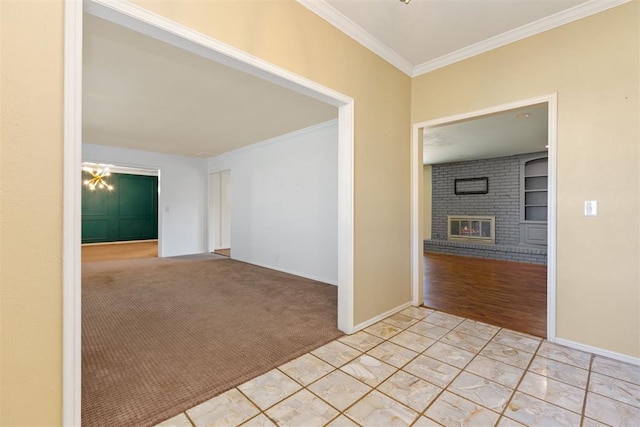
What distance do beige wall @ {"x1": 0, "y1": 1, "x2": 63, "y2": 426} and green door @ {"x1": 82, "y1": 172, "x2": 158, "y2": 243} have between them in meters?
9.69

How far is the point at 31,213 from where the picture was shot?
1.12 metres

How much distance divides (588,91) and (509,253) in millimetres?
5036

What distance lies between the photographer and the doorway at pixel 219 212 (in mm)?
7230

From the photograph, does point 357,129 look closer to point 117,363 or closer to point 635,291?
point 635,291

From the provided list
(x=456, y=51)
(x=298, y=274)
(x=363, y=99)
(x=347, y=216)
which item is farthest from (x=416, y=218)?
(x=298, y=274)

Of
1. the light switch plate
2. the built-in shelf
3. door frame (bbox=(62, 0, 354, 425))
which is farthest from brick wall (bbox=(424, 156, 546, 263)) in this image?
door frame (bbox=(62, 0, 354, 425))

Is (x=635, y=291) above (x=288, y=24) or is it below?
below

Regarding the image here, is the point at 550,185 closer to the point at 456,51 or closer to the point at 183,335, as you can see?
the point at 456,51

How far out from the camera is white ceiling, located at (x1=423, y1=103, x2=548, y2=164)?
4.28m

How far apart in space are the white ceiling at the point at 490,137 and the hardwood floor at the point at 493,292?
221 centimetres

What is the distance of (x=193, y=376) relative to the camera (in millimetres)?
1868

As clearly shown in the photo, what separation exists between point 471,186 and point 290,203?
5.39 metres

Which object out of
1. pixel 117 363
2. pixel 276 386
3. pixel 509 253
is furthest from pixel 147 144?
pixel 509 253

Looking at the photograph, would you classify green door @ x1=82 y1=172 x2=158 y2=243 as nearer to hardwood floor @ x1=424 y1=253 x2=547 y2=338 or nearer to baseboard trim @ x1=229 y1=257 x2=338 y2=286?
baseboard trim @ x1=229 y1=257 x2=338 y2=286
